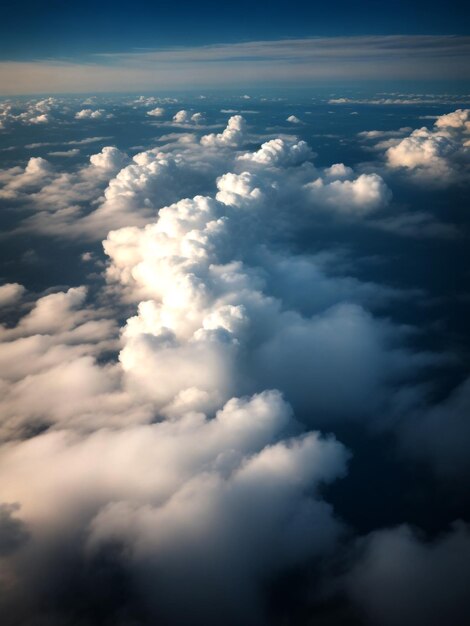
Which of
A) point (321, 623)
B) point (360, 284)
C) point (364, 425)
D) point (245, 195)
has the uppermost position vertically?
point (245, 195)

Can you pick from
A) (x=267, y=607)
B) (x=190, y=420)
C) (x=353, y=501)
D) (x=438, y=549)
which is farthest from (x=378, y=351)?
(x=267, y=607)

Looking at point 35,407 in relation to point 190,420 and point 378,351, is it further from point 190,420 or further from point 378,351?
point 378,351

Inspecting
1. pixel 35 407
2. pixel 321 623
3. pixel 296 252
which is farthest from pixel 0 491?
pixel 296 252

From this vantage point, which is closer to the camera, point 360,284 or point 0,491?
point 0,491

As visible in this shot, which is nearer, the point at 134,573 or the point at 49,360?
the point at 134,573

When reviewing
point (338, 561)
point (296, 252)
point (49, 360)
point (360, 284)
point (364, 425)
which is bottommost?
point (338, 561)

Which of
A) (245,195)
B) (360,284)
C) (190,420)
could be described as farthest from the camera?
(360,284)

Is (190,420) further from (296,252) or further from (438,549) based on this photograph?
(296,252)

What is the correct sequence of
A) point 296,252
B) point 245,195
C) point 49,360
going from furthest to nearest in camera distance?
1. point 296,252
2. point 245,195
3. point 49,360

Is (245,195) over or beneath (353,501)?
over
